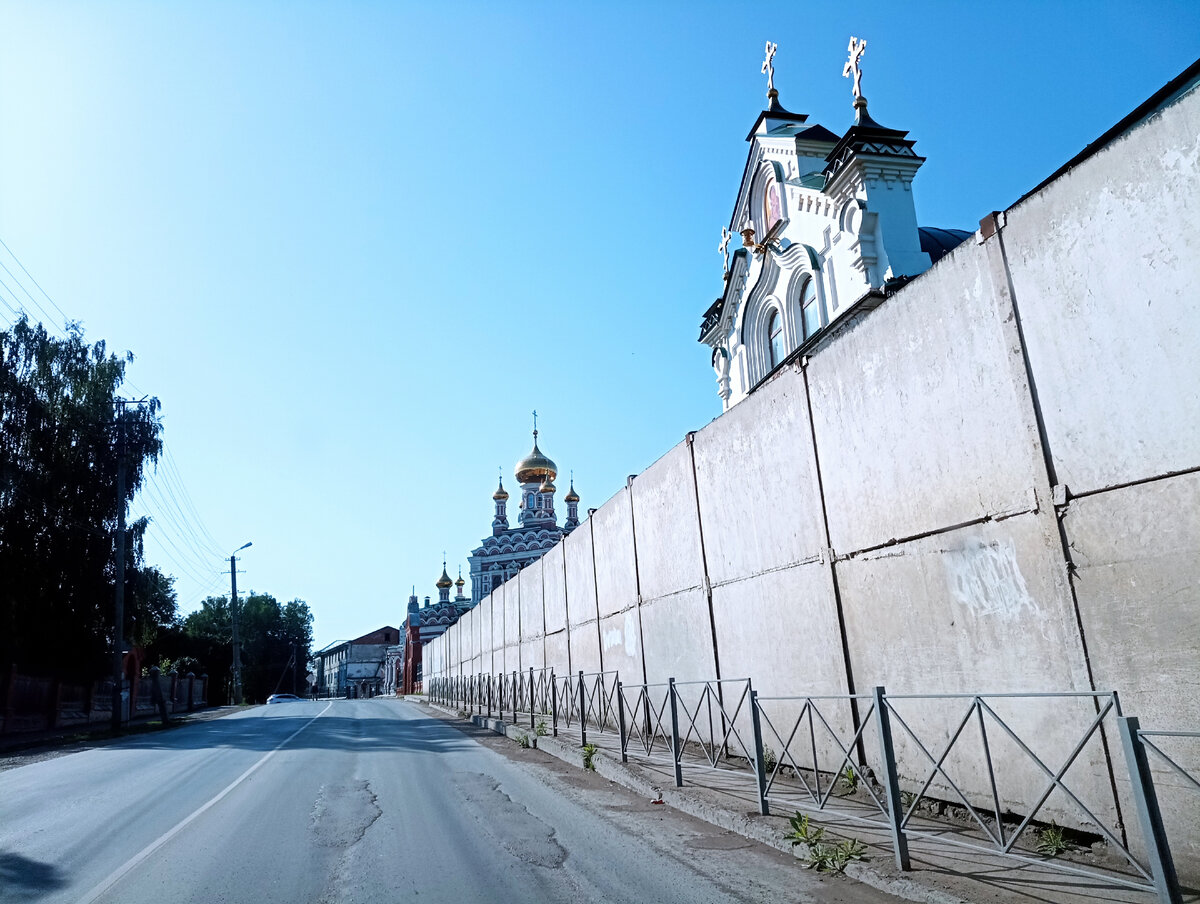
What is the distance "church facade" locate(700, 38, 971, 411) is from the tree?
20509mm

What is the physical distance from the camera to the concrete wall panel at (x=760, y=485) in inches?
338

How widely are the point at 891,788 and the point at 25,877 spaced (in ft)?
20.4

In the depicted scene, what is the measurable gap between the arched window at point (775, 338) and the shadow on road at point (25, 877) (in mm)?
16429

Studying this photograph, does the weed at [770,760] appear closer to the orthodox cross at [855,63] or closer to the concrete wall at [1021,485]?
the concrete wall at [1021,485]

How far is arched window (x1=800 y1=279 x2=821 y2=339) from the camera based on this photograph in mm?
17453

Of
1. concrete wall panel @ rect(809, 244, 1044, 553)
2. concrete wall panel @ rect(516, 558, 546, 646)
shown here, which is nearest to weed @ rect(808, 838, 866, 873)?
concrete wall panel @ rect(809, 244, 1044, 553)

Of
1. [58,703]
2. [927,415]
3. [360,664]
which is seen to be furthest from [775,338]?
[360,664]

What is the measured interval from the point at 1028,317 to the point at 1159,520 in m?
1.67

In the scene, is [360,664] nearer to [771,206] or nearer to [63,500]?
[63,500]

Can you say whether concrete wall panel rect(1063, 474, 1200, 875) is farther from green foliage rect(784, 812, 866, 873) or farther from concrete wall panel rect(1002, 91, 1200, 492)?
green foliage rect(784, 812, 866, 873)

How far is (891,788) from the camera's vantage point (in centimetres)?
512

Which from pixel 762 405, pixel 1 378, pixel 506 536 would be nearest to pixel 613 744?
pixel 762 405

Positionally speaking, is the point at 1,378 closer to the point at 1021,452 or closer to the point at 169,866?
the point at 169,866

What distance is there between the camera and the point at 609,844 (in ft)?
21.2
